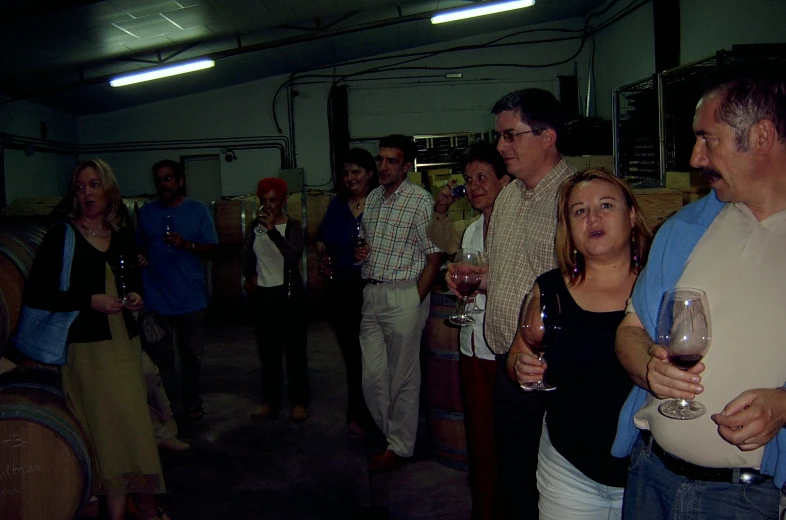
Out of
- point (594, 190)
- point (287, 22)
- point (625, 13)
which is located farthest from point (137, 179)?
point (594, 190)

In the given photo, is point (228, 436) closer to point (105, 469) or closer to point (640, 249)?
point (105, 469)

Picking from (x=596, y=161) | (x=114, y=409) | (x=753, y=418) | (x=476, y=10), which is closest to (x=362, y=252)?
(x=114, y=409)

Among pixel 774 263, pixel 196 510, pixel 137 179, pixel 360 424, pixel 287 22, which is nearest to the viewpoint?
pixel 774 263

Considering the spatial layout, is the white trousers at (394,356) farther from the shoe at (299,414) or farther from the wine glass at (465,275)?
the wine glass at (465,275)

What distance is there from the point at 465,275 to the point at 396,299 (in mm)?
1319

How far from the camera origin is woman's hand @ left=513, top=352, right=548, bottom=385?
5.96ft

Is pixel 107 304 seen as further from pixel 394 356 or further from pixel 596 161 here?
pixel 596 161

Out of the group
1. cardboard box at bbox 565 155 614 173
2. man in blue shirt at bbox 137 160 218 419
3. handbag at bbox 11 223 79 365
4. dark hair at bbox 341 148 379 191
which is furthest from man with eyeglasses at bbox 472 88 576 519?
cardboard box at bbox 565 155 614 173

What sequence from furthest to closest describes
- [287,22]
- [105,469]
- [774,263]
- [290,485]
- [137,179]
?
[137,179] < [287,22] < [290,485] < [105,469] < [774,263]

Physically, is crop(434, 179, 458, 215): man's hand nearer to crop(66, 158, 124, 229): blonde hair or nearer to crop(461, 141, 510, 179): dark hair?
crop(461, 141, 510, 179): dark hair

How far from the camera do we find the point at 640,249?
1.99 m

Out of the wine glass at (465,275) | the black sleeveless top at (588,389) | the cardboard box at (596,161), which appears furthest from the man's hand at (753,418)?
the cardboard box at (596,161)

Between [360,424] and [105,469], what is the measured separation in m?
1.94

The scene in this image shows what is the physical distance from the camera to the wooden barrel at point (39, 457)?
8.54 feet
